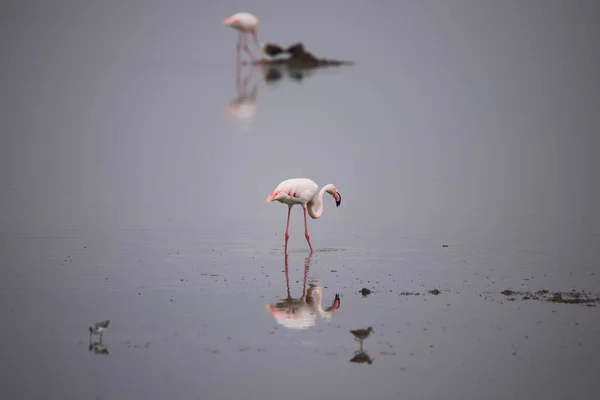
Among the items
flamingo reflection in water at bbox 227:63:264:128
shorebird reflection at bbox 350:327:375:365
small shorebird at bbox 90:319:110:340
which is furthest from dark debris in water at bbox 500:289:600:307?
flamingo reflection in water at bbox 227:63:264:128

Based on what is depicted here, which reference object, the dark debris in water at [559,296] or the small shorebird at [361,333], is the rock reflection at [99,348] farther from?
the dark debris in water at [559,296]

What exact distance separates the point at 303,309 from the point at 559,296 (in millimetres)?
3649

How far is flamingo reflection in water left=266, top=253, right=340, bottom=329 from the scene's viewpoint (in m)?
13.0

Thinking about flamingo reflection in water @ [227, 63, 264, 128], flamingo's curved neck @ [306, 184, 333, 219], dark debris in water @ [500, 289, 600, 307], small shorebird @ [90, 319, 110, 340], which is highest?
flamingo reflection in water @ [227, 63, 264, 128]

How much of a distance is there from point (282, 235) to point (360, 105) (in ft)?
65.7

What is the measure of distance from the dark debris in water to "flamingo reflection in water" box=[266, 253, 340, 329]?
2.52 meters

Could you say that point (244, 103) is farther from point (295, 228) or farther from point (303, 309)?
point (303, 309)

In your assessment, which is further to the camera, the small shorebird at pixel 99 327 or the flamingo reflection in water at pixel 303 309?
the flamingo reflection in water at pixel 303 309

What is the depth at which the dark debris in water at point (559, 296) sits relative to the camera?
563 inches

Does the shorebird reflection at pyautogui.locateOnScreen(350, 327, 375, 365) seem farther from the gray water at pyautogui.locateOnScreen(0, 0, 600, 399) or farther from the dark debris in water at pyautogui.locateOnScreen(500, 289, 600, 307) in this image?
the dark debris in water at pyautogui.locateOnScreen(500, 289, 600, 307)

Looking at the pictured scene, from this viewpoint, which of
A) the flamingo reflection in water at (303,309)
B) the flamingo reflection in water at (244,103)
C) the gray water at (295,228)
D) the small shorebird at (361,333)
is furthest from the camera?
the flamingo reflection in water at (244,103)

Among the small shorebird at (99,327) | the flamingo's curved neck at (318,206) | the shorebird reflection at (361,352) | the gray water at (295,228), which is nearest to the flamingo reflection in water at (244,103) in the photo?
the gray water at (295,228)

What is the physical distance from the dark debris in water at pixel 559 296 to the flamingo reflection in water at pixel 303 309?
252cm

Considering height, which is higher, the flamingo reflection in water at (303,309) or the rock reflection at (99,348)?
the flamingo reflection in water at (303,309)
